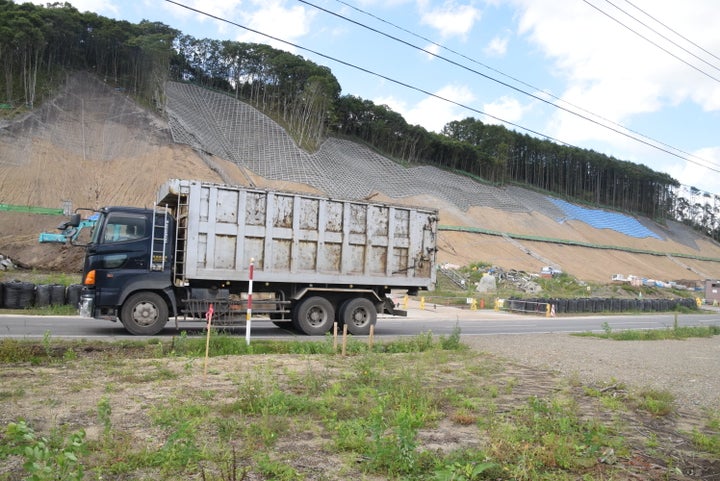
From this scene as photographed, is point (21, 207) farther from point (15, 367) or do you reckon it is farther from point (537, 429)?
point (537, 429)

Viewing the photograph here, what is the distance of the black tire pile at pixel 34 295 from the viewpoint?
18.7m

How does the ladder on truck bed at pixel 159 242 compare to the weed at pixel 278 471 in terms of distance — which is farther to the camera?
the ladder on truck bed at pixel 159 242

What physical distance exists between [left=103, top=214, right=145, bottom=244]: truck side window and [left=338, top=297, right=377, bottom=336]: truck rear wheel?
5.48 m

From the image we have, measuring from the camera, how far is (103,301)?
12867 millimetres

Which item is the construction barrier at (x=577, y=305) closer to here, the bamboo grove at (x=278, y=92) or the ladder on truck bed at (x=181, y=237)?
the ladder on truck bed at (x=181, y=237)

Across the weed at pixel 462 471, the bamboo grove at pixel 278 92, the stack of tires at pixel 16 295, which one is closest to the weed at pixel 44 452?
the weed at pixel 462 471

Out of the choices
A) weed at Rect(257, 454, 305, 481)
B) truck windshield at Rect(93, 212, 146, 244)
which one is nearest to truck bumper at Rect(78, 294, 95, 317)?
truck windshield at Rect(93, 212, 146, 244)

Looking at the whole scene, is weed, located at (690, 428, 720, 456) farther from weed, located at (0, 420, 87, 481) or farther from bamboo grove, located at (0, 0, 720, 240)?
A: bamboo grove, located at (0, 0, 720, 240)

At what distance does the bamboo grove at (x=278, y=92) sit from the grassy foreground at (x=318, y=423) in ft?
161

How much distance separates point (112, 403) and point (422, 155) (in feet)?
275

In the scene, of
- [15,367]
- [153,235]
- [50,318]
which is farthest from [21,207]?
[15,367]

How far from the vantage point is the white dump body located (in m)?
13.7

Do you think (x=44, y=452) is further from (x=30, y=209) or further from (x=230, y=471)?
(x=30, y=209)

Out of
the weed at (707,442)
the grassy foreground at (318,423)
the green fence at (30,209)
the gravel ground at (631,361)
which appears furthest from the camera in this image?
the green fence at (30,209)
